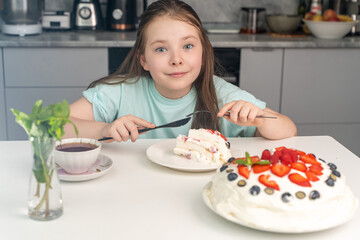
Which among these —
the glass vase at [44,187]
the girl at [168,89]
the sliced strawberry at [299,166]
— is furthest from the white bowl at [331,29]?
the glass vase at [44,187]

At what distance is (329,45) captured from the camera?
299cm

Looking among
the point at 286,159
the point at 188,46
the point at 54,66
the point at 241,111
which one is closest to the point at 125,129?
the point at 241,111

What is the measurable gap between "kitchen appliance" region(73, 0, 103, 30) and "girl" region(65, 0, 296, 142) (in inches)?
55.3

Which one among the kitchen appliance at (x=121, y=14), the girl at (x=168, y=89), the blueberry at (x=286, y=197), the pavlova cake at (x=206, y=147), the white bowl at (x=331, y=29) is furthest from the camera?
the kitchen appliance at (x=121, y=14)

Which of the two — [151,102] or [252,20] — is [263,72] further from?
[151,102]

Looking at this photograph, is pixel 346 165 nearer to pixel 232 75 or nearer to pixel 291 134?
pixel 291 134

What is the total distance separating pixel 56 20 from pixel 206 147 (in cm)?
220

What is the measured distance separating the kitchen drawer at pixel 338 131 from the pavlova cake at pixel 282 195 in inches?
84.4

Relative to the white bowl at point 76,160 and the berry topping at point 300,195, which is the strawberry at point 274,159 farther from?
the white bowl at point 76,160

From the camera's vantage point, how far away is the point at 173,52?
1.65 metres

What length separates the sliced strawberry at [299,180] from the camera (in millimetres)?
961

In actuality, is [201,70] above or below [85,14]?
below

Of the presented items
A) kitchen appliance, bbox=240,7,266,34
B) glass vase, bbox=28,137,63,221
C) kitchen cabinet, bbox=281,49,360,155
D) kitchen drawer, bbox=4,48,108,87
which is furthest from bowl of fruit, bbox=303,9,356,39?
glass vase, bbox=28,137,63,221

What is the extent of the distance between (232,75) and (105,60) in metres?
0.74
